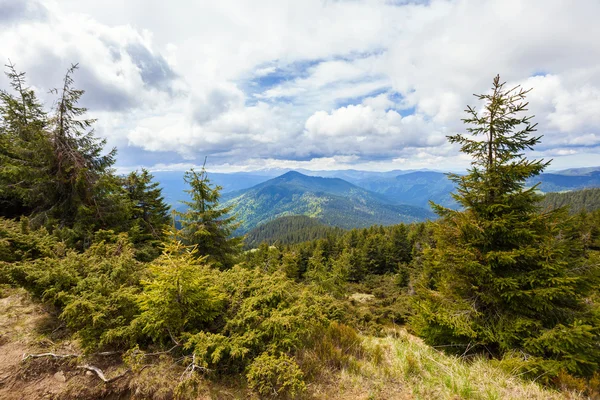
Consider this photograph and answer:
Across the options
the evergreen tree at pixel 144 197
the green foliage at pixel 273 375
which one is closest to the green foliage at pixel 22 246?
the green foliage at pixel 273 375

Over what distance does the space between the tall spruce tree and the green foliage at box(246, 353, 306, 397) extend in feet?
18.4

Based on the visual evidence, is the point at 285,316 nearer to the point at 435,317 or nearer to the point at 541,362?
the point at 435,317

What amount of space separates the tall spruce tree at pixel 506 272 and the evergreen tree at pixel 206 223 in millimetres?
10658

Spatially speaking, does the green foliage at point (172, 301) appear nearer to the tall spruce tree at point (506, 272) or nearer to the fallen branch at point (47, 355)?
the fallen branch at point (47, 355)

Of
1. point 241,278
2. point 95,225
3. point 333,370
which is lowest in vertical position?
point 333,370

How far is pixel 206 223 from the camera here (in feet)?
45.3

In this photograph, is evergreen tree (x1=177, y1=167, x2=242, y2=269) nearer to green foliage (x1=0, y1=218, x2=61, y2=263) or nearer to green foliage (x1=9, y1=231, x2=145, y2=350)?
green foliage (x1=0, y1=218, x2=61, y2=263)

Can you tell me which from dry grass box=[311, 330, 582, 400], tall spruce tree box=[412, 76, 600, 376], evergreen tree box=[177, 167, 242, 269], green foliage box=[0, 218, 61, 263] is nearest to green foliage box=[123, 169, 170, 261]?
evergreen tree box=[177, 167, 242, 269]

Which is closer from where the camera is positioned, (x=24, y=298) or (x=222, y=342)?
(x=222, y=342)

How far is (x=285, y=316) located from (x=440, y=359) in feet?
13.9

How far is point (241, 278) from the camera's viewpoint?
6.09 m

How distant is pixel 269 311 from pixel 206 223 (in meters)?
10.2

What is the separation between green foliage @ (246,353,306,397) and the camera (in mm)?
3676

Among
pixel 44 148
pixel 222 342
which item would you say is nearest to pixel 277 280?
pixel 222 342
